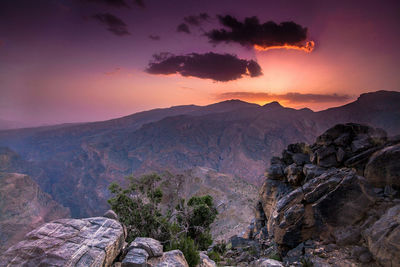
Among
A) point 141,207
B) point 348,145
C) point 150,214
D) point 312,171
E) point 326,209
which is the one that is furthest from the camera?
point 141,207

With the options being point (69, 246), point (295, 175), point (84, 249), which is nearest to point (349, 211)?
point (295, 175)

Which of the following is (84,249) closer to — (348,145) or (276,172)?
(276,172)

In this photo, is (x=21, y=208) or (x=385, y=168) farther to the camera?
(x=21, y=208)

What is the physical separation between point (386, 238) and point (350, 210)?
319 centimetres

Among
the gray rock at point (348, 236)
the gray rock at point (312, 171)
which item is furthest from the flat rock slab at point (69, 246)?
the gray rock at point (312, 171)

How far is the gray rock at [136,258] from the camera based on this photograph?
1078cm

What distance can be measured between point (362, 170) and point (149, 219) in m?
22.0

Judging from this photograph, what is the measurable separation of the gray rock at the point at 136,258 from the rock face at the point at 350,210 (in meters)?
8.99

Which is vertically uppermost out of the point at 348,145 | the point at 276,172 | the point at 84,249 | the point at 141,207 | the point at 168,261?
the point at 348,145

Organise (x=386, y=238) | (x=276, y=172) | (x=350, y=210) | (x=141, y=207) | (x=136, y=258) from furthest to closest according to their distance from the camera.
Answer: (x=276, y=172) → (x=141, y=207) → (x=350, y=210) → (x=136, y=258) → (x=386, y=238)

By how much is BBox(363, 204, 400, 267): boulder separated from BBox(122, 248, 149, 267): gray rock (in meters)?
11.8

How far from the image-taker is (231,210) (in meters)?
67.2

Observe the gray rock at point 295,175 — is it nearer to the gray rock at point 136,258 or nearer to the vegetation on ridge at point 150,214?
the vegetation on ridge at point 150,214

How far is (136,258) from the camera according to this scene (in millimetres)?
11258
